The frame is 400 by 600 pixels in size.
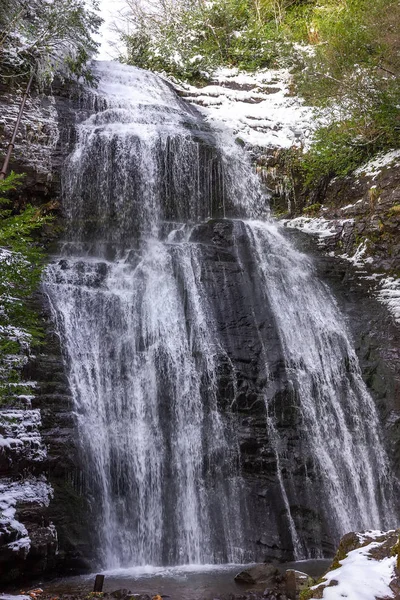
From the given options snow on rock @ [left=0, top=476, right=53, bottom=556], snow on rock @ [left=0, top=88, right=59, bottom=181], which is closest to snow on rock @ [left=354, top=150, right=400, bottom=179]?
snow on rock @ [left=0, top=88, right=59, bottom=181]

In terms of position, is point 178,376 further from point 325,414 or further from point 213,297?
point 325,414

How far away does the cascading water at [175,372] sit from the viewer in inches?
318

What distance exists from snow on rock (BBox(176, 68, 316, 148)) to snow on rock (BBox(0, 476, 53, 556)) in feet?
44.3

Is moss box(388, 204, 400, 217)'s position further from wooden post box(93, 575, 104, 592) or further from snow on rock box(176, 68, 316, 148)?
wooden post box(93, 575, 104, 592)

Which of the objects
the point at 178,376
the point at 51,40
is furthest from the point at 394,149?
the point at 51,40

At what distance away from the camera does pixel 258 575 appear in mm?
6547

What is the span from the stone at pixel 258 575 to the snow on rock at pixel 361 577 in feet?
9.52

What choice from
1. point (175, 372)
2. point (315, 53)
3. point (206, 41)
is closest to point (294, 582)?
point (175, 372)

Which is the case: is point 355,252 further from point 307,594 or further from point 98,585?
point 307,594

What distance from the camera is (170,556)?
7.68m

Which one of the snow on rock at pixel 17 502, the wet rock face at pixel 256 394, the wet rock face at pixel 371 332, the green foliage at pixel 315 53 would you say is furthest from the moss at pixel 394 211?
the snow on rock at pixel 17 502

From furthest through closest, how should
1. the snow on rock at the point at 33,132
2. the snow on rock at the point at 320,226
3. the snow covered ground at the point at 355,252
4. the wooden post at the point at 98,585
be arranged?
1. the snow on rock at the point at 33,132
2. the snow on rock at the point at 320,226
3. the snow covered ground at the point at 355,252
4. the wooden post at the point at 98,585

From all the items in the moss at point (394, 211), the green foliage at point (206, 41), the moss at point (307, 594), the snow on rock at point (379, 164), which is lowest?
the moss at point (307, 594)

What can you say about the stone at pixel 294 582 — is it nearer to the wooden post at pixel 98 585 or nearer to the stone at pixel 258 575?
the stone at pixel 258 575
